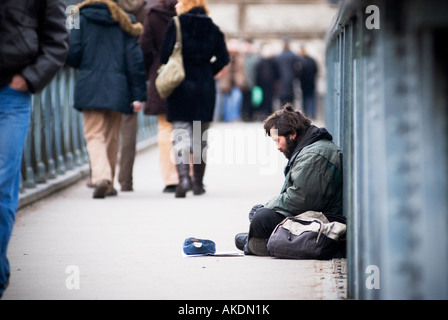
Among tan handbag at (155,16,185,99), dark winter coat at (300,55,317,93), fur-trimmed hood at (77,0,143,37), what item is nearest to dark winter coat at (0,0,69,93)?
fur-trimmed hood at (77,0,143,37)

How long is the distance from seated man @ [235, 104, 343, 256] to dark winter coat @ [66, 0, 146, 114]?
4189 millimetres

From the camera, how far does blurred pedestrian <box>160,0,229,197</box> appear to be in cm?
1191

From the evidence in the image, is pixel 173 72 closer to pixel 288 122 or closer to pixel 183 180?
pixel 183 180

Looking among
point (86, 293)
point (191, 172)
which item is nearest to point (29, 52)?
point (86, 293)

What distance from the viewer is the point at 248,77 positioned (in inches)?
1228

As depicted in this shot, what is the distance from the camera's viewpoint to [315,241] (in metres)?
7.32

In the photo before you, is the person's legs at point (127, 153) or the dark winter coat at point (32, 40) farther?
the person's legs at point (127, 153)

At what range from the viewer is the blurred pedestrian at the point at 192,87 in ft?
39.1

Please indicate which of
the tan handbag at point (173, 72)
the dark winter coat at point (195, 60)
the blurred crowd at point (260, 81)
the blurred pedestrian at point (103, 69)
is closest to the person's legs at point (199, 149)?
the dark winter coat at point (195, 60)

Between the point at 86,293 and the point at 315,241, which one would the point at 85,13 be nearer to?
the point at 315,241

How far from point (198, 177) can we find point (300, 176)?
4.92 m

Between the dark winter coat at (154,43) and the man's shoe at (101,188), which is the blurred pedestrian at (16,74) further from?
the dark winter coat at (154,43)

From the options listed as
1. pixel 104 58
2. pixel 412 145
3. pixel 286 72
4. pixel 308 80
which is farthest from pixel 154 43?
pixel 308 80
